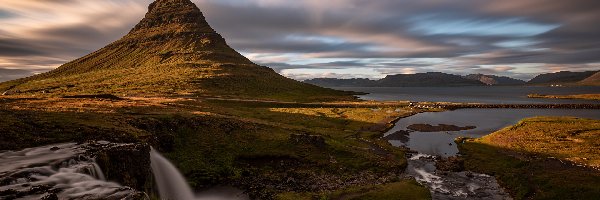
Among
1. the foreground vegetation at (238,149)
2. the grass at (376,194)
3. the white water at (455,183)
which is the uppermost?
the foreground vegetation at (238,149)

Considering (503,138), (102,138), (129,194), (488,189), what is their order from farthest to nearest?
1. (503,138)
2. (488,189)
3. (102,138)
4. (129,194)

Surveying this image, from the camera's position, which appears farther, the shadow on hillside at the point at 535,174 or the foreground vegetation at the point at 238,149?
the shadow on hillside at the point at 535,174

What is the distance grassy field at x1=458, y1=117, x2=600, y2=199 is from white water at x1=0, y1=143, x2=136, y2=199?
3866 centimetres

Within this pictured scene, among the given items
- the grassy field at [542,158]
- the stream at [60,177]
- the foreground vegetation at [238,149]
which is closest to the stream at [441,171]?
the grassy field at [542,158]

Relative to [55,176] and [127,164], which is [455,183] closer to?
[127,164]

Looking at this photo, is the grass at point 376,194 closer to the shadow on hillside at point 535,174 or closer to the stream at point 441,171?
the stream at point 441,171

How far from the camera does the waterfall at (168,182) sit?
105ft

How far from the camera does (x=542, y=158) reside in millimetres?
52844

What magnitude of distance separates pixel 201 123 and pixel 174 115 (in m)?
4.52

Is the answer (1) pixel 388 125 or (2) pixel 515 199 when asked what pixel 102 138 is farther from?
(1) pixel 388 125

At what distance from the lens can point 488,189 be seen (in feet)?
136

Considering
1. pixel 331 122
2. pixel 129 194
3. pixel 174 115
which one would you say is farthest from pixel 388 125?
pixel 129 194

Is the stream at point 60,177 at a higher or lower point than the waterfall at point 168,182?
higher

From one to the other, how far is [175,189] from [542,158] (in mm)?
50175
